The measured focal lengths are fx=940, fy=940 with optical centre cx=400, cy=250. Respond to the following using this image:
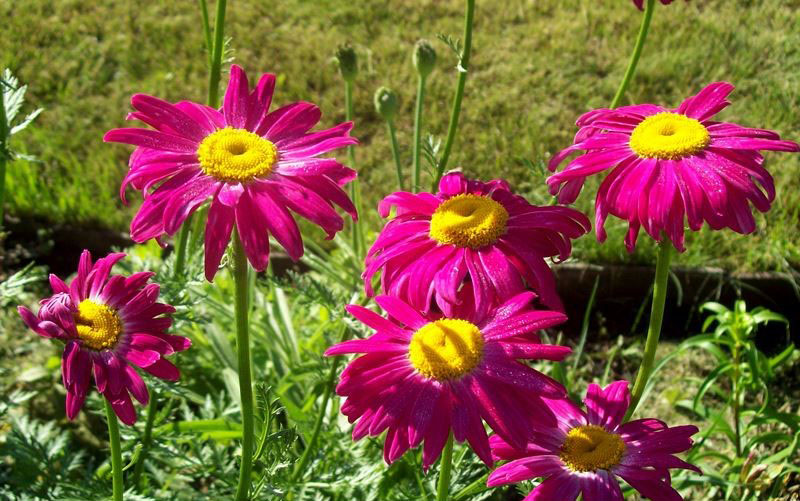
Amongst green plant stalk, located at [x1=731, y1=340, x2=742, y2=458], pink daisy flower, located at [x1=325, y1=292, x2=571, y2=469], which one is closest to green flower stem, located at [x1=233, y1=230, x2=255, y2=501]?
pink daisy flower, located at [x1=325, y1=292, x2=571, y2=469]

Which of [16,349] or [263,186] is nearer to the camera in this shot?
[263,186]

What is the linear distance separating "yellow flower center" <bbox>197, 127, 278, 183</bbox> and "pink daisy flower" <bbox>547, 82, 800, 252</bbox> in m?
0.44

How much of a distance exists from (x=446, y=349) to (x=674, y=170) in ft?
1.43

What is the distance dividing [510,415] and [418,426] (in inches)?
5.0

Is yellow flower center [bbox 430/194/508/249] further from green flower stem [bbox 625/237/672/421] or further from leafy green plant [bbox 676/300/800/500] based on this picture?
leafy green plant [bbox 676/300/800/500]

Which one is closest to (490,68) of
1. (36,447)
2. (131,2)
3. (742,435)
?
(131,2)

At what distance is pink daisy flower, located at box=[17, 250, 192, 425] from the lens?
144cm

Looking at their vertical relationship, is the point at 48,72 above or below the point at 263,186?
below

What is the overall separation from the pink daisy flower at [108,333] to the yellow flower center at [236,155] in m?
0.30

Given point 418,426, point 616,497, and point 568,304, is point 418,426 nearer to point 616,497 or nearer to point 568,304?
point 616,497

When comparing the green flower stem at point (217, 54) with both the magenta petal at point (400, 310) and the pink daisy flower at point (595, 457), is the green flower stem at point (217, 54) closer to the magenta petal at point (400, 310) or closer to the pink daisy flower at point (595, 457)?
the magenta petal at point (400, 310)

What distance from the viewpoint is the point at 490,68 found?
4250 millimetres

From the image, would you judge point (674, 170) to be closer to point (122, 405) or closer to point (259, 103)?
point (259, 103)

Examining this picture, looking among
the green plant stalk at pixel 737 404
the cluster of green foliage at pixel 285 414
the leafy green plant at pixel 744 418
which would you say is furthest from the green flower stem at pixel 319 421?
the green plant stalk at pixel 737 404
